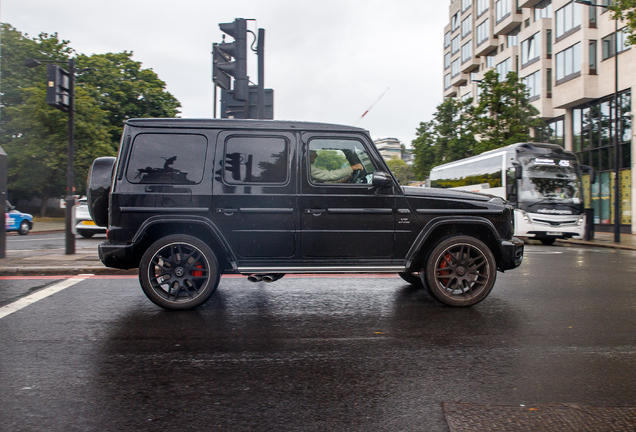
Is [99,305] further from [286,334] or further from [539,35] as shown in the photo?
[539,35]

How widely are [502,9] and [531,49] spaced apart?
7.25 meters

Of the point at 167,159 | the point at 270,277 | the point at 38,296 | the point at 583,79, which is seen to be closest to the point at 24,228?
the point at 38,296

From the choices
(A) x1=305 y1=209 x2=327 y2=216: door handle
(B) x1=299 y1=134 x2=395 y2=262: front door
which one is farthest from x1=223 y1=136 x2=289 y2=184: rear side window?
(A) x1=305 y1=209 x2=327 y2=216: door handle

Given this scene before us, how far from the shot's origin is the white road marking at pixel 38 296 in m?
5.46

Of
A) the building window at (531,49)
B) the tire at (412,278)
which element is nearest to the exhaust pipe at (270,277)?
the tire at (412,278)

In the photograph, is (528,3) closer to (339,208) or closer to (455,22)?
(455,22)

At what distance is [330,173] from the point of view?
5684 millimetres

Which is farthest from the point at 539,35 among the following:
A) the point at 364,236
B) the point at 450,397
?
the point at 450,397

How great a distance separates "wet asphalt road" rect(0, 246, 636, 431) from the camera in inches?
115

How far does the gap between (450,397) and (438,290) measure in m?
2.63

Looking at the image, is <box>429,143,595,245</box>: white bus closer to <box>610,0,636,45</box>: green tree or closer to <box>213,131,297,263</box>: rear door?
<box>610,0,636,45</box>: green tree

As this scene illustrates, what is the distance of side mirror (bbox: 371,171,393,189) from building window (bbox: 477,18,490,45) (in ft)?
150

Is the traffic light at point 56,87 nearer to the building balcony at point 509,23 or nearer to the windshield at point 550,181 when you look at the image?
the windshield at point 550,181

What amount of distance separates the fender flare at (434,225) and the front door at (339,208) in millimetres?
231
